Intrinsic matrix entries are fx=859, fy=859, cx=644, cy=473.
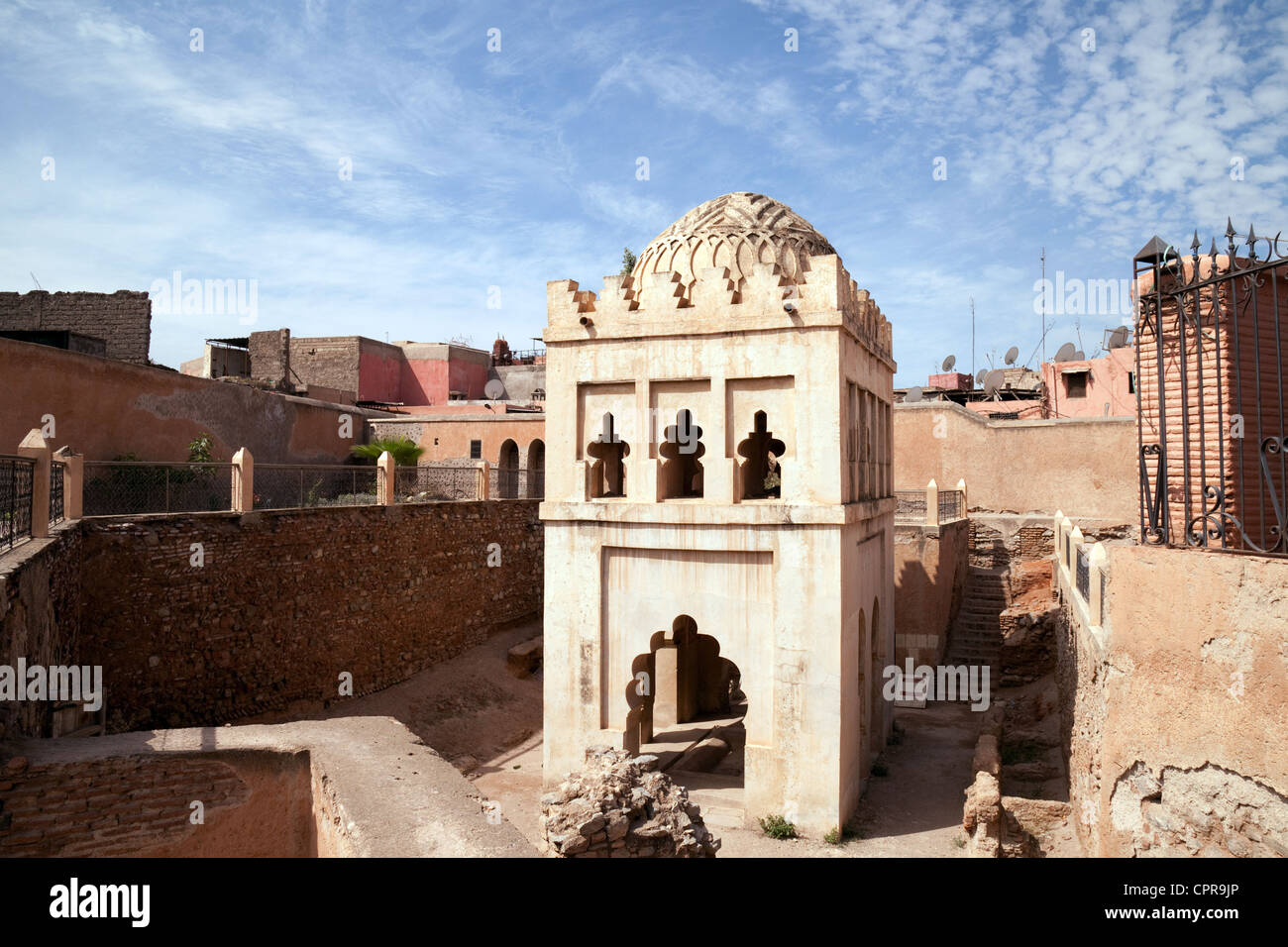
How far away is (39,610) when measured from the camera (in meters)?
9.16

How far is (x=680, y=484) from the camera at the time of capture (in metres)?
12.0

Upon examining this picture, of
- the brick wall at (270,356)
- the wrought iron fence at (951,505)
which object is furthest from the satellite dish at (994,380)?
the brick wall at (270,356)

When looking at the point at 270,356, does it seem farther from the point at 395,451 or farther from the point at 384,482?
the point at 384,482

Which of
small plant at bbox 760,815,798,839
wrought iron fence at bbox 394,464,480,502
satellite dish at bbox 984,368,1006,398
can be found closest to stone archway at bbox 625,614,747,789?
small plant at bbox 760,815,798,839

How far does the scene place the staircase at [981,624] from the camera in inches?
733

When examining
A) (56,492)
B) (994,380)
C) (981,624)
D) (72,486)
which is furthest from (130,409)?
(994,380)

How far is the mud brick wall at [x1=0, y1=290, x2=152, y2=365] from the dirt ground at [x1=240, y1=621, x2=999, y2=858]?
12507mm

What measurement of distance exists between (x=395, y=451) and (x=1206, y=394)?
23.7 meters

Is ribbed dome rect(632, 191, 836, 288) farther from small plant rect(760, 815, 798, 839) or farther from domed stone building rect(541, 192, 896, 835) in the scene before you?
small plant rect(760, 815, 798, 839)

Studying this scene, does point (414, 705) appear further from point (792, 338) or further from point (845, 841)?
point (792, 338)

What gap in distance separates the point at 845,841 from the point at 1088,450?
1716cm

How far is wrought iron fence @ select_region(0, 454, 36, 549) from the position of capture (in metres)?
8.91

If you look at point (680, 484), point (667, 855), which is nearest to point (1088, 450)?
point (680, 484)

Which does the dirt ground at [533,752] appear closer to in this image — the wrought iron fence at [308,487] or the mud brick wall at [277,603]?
the mud brick wall at [277,603]
